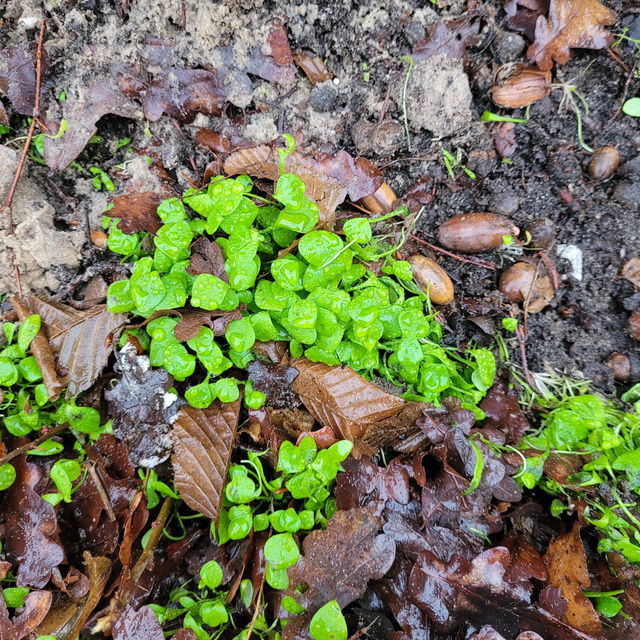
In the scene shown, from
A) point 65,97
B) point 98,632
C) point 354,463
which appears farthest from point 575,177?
point 98,632

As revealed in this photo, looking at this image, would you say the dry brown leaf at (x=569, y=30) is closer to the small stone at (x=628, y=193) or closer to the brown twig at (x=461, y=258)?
the small stone at (x=628, y=193)

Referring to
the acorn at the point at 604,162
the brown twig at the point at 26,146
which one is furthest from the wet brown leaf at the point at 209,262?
the acorn at the point at 604,162

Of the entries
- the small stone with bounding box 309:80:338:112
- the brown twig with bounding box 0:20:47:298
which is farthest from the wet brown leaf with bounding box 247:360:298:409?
the small stone with bounding box 309:80:338:112

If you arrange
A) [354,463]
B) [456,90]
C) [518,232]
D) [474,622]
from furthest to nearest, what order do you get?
[518,232]
[456,90]
[354,463]
[474,622]

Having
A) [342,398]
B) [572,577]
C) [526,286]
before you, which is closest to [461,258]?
[526,286]

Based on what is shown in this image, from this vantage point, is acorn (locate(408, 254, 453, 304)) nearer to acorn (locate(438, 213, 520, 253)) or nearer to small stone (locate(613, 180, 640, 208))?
acorn (locate(438, 213, 520, 253))

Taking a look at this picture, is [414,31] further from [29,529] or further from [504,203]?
[29,529]

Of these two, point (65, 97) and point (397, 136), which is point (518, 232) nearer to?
point (397, 136)
